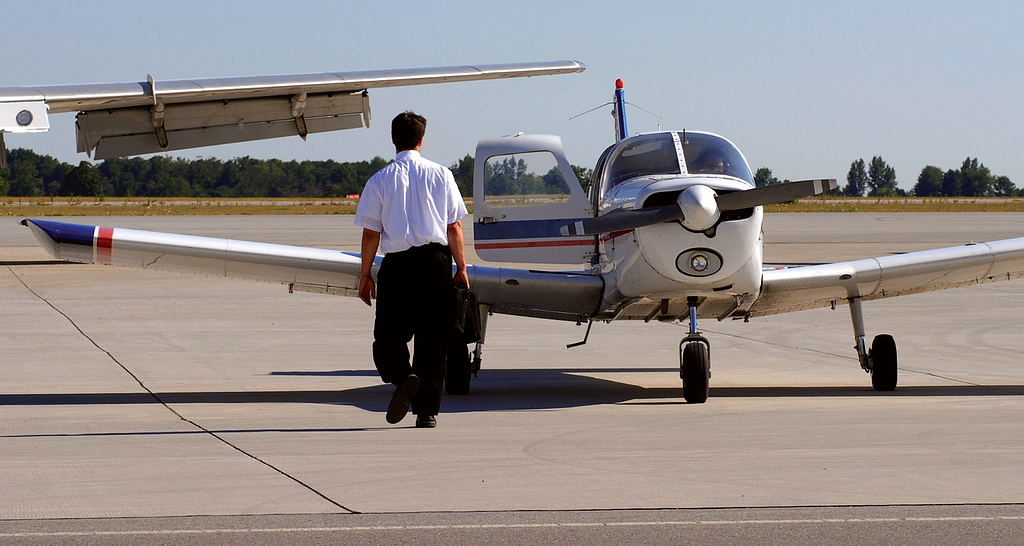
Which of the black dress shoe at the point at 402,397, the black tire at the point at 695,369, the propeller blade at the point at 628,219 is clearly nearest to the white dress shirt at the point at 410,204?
the black dress shoe at the point at 402,397

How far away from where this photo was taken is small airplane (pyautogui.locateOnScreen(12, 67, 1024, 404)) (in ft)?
27.9

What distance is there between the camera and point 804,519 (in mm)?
4637

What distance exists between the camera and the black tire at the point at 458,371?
9.53m

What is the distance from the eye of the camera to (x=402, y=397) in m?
6.53

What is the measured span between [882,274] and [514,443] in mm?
4760

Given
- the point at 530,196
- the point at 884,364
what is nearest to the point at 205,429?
the point at 530,196

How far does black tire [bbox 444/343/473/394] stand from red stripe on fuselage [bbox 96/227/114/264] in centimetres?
284

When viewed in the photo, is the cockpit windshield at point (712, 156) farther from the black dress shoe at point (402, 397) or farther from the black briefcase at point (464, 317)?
the black dress shoe at point (402, 397)

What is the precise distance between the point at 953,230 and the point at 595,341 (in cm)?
4113

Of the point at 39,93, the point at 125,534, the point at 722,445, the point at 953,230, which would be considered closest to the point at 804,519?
the point at 722,445

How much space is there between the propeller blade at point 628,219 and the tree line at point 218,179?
383 ft

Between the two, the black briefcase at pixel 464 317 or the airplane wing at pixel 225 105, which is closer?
the black briefcase at pixel 464 317

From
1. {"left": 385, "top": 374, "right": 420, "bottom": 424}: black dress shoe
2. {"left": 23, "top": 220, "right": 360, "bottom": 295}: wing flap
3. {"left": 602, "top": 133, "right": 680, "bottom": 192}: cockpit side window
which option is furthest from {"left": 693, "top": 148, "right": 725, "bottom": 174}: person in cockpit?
{"left": 385, "top": 374, "right": 420, "bottom": 424}: black dress shoe

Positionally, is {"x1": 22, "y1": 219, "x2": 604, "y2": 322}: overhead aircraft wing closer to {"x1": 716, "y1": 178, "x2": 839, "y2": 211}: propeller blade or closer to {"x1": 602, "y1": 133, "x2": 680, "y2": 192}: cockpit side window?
{"x1": 602, "y1": 133, "x2": 680, "y2": 192}: cockpit side window
